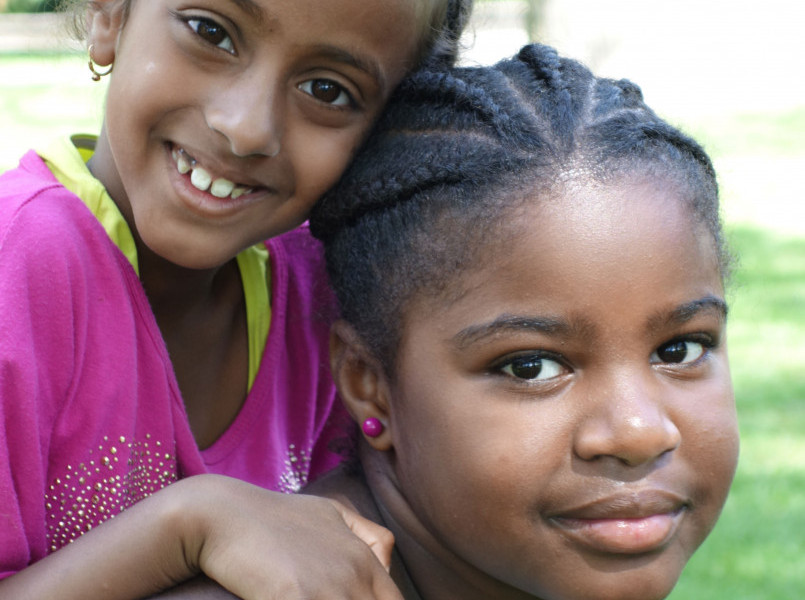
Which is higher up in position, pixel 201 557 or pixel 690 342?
pixel 690 342

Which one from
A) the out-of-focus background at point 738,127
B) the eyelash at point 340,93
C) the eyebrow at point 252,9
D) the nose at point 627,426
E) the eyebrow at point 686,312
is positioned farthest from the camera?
the out-of-focus background at point 738,127

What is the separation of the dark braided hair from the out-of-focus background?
0.87 feet

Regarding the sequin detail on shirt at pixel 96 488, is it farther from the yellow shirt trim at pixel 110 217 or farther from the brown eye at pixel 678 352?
the brown eye at pixel 678 352

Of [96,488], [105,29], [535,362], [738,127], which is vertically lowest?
[96,488]

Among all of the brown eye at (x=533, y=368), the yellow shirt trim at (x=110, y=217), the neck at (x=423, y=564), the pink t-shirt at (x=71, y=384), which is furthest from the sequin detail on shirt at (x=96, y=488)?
the brown eye at (x=533, y=368)

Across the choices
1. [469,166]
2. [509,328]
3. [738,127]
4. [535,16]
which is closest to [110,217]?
[469,166]

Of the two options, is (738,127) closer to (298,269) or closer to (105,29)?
(298,269)

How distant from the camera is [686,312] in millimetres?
2283

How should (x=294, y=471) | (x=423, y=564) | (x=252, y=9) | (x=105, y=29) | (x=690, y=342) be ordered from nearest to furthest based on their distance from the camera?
1. (x=690, y=342)
2. (x=252, y=9)
3. (x=423, y=564)
4. (x=105, y=29)
5. (x=294, y=471)

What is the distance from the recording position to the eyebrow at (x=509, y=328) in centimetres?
222

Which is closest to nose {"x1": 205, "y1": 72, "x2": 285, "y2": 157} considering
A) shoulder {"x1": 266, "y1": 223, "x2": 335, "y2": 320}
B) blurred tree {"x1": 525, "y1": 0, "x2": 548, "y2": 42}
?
shoulder {"x1": 266, "y1": 223, "x2": 335, "y2": 320}

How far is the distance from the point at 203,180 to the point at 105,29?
1.55ft

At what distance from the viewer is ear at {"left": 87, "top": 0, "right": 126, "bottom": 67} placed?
108 inches

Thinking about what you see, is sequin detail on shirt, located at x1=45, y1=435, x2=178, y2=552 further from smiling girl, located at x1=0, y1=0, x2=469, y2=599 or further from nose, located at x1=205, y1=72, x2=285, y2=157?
nose, located at x1=205, y1=72, x2=285, y2=157
